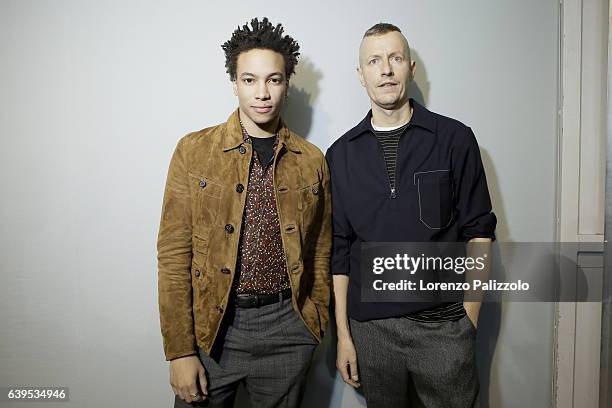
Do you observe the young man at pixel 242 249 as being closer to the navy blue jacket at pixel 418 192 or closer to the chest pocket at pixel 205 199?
the chest pocket at pixel 205 199

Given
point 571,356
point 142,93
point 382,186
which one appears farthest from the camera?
point 571,356

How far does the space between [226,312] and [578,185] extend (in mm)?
1506

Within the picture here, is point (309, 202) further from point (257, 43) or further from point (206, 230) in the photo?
point (257, 43)

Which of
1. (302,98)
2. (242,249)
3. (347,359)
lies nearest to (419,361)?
(347,359)

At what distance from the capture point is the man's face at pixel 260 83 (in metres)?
1.43

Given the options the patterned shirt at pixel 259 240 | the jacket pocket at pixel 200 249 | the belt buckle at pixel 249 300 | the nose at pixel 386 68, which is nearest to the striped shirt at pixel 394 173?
the nose at pixel 386 68

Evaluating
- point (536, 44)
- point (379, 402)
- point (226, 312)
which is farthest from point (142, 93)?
point (536, 44)

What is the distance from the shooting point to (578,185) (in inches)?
74.8

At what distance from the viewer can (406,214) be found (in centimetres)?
155

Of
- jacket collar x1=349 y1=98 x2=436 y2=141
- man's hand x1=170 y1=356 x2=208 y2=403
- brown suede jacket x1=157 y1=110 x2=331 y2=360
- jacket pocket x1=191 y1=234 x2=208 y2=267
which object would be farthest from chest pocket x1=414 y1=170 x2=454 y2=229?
man's hand x1=170 y1=356 x2=208 y2=403

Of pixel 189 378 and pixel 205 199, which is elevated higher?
pixel 205 199

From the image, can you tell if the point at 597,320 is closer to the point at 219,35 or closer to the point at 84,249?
the point at 219,35

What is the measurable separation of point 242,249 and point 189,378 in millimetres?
424

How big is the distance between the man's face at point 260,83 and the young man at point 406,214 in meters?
0.32
